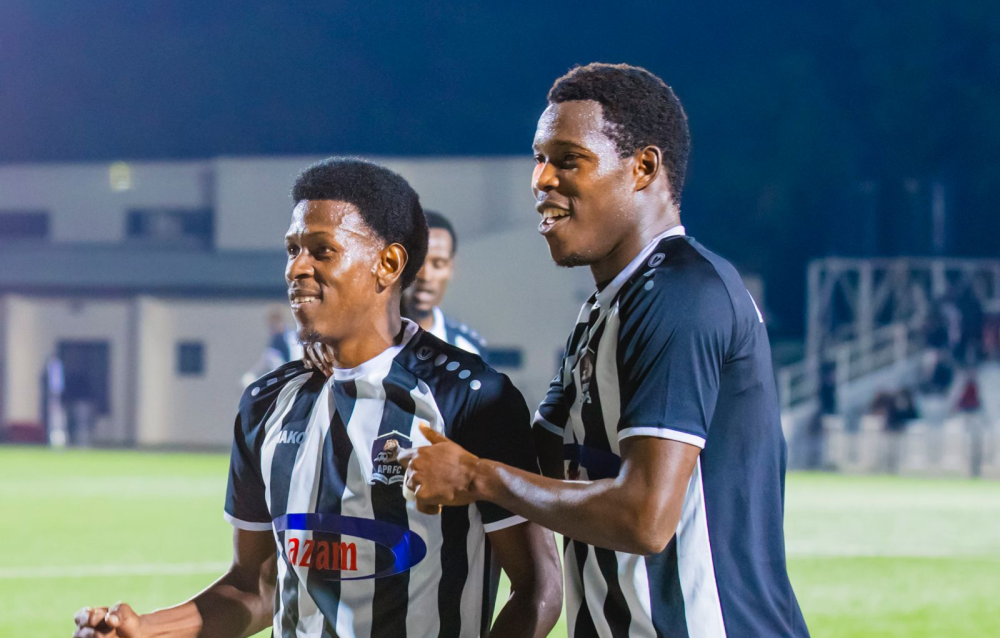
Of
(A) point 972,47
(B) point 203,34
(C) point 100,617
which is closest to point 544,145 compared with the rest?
(C) point 100,617

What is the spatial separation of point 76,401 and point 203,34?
2701cm

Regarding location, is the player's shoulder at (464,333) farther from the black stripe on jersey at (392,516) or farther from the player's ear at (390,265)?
the black stripe on jersey at (392,516)

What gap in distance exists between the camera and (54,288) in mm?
35500

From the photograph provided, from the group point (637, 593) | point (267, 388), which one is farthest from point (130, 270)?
point (637, 593)

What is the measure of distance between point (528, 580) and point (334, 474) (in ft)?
1.66

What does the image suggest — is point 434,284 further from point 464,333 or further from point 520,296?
point 520,296

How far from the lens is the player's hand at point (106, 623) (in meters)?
2.94

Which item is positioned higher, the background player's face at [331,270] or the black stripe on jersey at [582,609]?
the background player's face at [331,270]

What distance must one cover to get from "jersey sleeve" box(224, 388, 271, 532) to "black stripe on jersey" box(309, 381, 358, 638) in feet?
0.71

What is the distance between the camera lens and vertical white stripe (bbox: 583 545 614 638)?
2816 millimetres

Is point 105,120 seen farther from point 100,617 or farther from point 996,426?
point 100,617

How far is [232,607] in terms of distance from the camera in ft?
10.4

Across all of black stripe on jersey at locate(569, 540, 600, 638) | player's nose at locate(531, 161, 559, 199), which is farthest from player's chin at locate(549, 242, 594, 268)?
black stripe on jersey at locate(569, 540, 600, 638)

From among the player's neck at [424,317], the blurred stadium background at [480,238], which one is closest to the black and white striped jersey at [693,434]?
the player's neck at [424,317]
